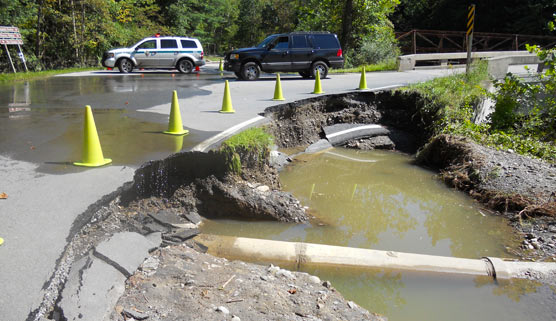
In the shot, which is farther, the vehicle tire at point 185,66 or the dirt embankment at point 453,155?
the vehicle tire at point 185,66

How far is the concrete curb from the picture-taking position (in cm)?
297

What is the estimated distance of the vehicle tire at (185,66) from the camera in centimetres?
2286

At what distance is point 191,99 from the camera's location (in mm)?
11383

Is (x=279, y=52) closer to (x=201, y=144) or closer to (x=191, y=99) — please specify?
(x=191, y=99)

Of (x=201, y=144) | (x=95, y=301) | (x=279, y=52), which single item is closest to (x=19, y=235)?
(x=95, y=301)

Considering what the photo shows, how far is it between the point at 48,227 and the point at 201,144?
298 centimetres

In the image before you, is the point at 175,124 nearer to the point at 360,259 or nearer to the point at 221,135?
the point at 221,135

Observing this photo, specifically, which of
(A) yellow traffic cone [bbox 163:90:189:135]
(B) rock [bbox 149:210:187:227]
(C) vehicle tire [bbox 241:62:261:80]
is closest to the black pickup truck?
(C) vehicle tire [bbox 241:62:261:80]

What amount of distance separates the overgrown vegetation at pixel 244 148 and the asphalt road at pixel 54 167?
37cm

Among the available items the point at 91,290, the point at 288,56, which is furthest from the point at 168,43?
the point at 91,290

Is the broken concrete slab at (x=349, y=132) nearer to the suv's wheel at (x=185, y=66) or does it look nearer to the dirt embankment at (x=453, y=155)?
the dirt embankment at (x=453, y=155)

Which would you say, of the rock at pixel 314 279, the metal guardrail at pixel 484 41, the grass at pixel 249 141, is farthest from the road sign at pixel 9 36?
the metal guardrail at pixel 484 41

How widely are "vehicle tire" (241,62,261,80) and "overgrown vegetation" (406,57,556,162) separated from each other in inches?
286

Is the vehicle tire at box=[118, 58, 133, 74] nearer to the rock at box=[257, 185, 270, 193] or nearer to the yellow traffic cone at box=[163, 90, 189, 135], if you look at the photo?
the yellow traffic cone at box=[163, 90, 189, 135]
